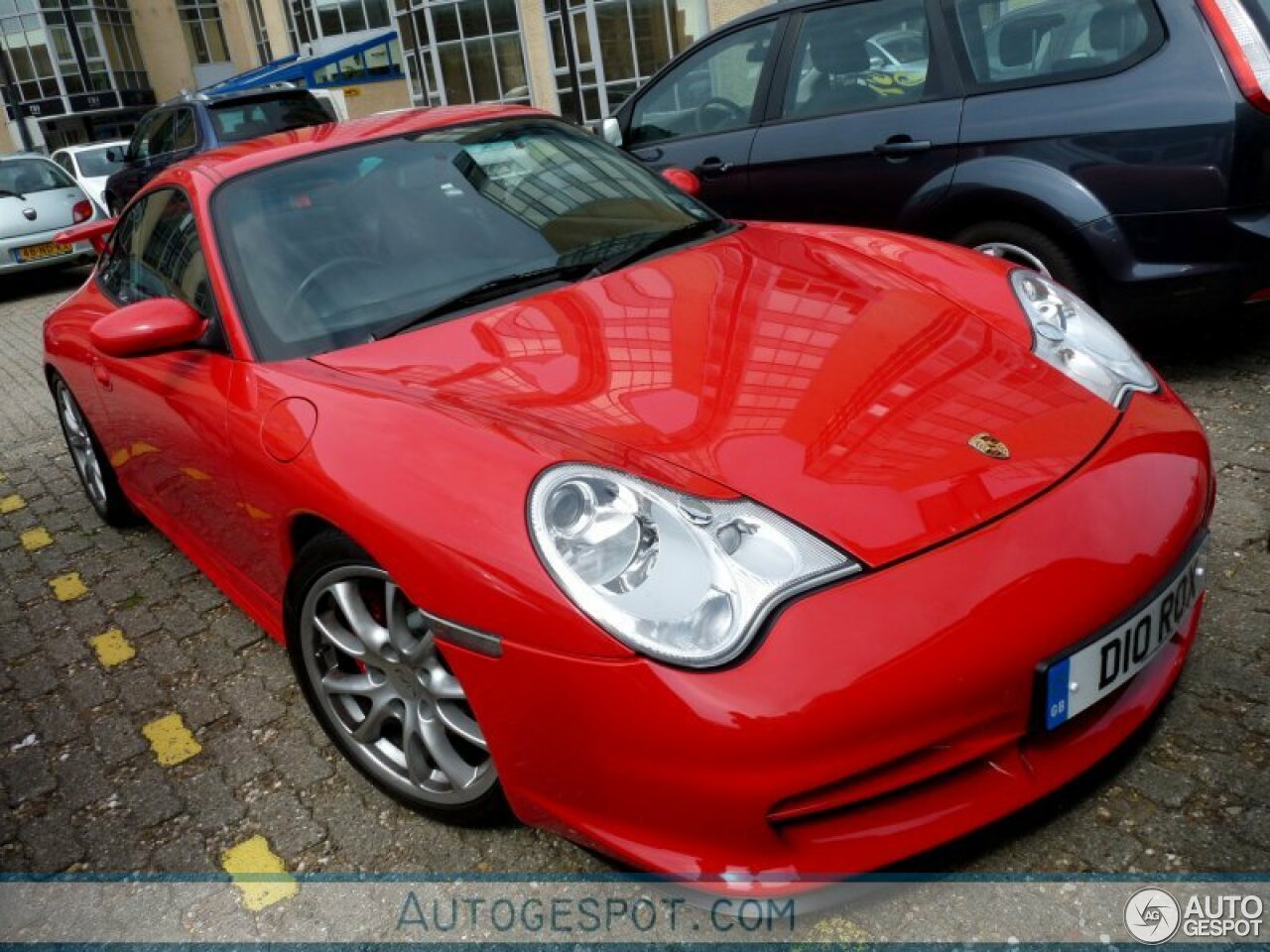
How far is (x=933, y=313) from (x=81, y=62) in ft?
157

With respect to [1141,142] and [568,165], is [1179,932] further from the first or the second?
[1141,142]

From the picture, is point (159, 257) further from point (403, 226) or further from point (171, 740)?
point (171, 740)

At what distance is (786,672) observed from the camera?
5.12 ft

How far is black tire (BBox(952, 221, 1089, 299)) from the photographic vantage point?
3846 millimetres

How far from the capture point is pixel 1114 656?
1.75 meters

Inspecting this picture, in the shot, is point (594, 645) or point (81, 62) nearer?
point (594, 645)

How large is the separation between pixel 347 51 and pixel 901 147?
27551 millimetres

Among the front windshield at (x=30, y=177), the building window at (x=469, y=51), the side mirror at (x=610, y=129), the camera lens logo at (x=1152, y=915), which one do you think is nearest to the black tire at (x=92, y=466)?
the side mirror at (x=610, y=129)

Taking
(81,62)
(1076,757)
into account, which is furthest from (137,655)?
(81,62)

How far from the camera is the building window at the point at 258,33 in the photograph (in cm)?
A: 4025

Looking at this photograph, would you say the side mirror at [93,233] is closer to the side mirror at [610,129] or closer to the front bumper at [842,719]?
the side mirror at [610,129]

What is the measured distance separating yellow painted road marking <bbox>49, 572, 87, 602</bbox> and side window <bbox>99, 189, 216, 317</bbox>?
1.03 meters

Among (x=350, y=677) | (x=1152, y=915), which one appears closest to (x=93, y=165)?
(x=350, y=677)

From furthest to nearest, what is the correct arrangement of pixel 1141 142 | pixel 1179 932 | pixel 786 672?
pixel 1141 142
pixel 1179 932
pixel 786 672
